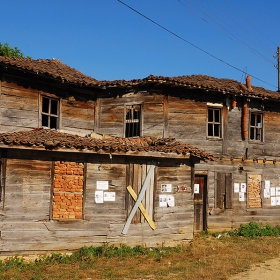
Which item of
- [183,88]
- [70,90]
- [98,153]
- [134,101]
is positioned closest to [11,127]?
[70,90]

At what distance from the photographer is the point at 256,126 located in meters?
16.9

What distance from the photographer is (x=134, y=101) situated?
1547 cm

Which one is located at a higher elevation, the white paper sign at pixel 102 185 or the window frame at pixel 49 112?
the window frame at pixel 49 112

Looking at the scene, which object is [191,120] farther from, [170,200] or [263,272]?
[263,272]

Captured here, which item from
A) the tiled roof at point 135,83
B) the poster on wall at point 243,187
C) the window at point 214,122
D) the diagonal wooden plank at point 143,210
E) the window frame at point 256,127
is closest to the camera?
the diagonal wooden plank at point 143,210

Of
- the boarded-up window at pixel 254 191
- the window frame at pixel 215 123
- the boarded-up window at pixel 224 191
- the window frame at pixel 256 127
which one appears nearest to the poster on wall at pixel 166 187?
the boarded-up window at pixel 224 191

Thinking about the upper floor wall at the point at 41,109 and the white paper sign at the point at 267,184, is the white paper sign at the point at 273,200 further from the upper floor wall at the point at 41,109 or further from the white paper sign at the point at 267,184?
the upper floor wall at the point at 41,109

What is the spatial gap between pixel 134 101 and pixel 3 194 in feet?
25.2

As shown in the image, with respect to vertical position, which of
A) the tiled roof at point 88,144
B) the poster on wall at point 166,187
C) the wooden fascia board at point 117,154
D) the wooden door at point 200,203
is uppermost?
the tiled roof at point 88,144

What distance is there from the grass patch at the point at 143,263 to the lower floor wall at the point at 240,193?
2.90 m

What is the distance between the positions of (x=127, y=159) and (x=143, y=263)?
10.8 feet

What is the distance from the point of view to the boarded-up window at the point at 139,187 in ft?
36.2

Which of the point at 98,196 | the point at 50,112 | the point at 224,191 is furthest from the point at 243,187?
the point at 50,112

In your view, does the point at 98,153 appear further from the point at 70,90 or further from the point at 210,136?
the point at 210,136
